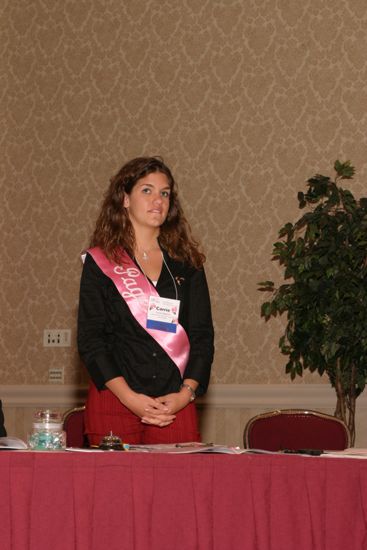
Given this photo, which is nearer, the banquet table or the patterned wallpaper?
the banquet table

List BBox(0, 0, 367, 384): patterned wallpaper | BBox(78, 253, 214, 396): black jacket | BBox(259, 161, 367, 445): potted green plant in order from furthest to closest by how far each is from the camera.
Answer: BBox(0, 0, 367, 384): patterned wallpaper < BBox(259, 161, 367, 445): potted green plant < BBox(78, 253, 214, 396): black jacket

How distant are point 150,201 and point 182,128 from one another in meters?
2.16

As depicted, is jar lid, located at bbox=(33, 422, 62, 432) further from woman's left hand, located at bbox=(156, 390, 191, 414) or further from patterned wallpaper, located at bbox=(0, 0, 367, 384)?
patterned wallpaper, located at bbox=(0, 0, 367, 384)

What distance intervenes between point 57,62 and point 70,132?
16.1 inches

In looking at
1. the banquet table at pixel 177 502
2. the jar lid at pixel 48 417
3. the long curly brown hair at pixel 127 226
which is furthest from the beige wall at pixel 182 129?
the banquet table at pixel 177 502

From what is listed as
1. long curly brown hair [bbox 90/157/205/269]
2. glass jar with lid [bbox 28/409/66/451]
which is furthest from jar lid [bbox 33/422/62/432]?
long curly brown hair [bbox 90/157/205/269]

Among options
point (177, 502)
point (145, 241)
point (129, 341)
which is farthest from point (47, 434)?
point (145, 241)

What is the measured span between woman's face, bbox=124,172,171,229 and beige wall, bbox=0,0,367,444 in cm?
187

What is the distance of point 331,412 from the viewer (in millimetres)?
4547

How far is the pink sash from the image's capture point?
9.06 feet

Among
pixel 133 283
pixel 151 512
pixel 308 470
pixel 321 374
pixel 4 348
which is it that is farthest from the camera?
pixel 4 348

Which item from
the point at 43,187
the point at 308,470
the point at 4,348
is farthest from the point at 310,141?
the point at 308,470

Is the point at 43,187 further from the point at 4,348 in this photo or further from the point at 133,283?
the point at 133,283

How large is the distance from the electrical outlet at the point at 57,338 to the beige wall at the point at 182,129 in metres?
0.04
